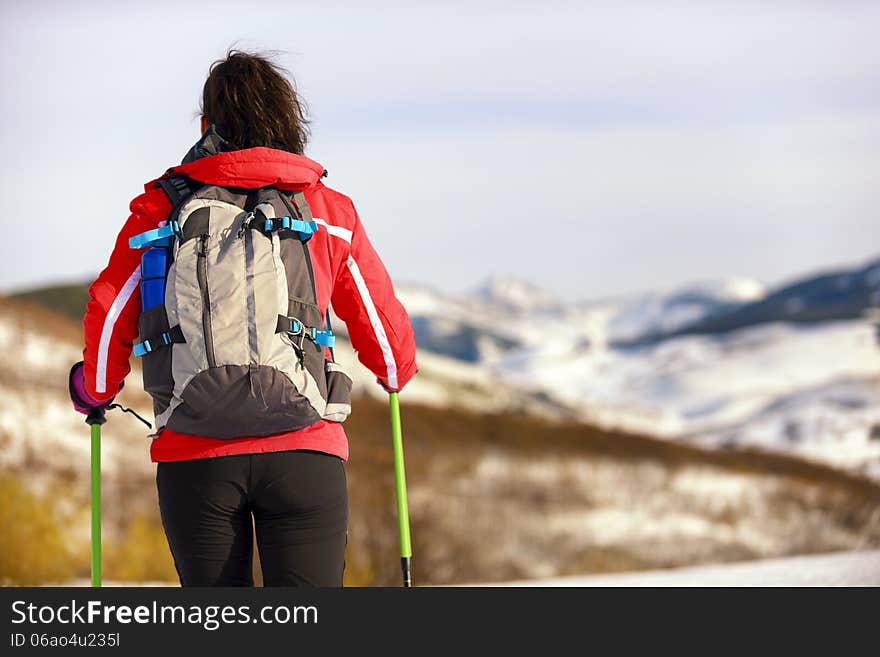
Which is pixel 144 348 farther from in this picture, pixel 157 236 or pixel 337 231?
pixel 337 231

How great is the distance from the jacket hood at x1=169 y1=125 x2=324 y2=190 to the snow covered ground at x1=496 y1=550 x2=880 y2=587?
234 inches

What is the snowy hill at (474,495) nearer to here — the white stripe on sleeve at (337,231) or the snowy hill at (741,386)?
the snowy hill at (741,386)

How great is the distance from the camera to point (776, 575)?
902cm

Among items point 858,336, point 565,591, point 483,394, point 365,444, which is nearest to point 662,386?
point 858,336

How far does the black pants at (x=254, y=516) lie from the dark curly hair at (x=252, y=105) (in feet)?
2.91

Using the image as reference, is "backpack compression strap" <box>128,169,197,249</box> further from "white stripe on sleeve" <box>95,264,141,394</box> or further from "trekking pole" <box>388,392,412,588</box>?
"trekking pole" <box>388,392,412,588</box>

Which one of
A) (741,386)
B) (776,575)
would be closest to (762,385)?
(741,386)

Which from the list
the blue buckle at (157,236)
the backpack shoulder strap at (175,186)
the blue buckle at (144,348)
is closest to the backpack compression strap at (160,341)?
the blue buckle at (144,348)

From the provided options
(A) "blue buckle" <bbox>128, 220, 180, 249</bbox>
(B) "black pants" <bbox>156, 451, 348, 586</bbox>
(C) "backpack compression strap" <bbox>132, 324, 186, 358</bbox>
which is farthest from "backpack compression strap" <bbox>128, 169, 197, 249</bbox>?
(B) "black pants" <bbox>156, 451, 348, 586</bbox>

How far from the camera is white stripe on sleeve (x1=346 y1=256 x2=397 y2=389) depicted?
336 centimetres

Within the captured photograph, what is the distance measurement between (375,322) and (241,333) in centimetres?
54

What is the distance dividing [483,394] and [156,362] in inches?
2656

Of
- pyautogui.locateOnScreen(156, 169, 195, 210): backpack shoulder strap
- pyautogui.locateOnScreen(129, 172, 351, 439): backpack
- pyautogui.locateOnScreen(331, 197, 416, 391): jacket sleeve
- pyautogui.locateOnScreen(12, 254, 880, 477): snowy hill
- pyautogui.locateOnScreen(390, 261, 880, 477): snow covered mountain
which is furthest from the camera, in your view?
pyautogui.locateOnScreen(390, 261, 880, 477): snow covered mountain

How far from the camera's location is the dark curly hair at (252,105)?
3217 mm
